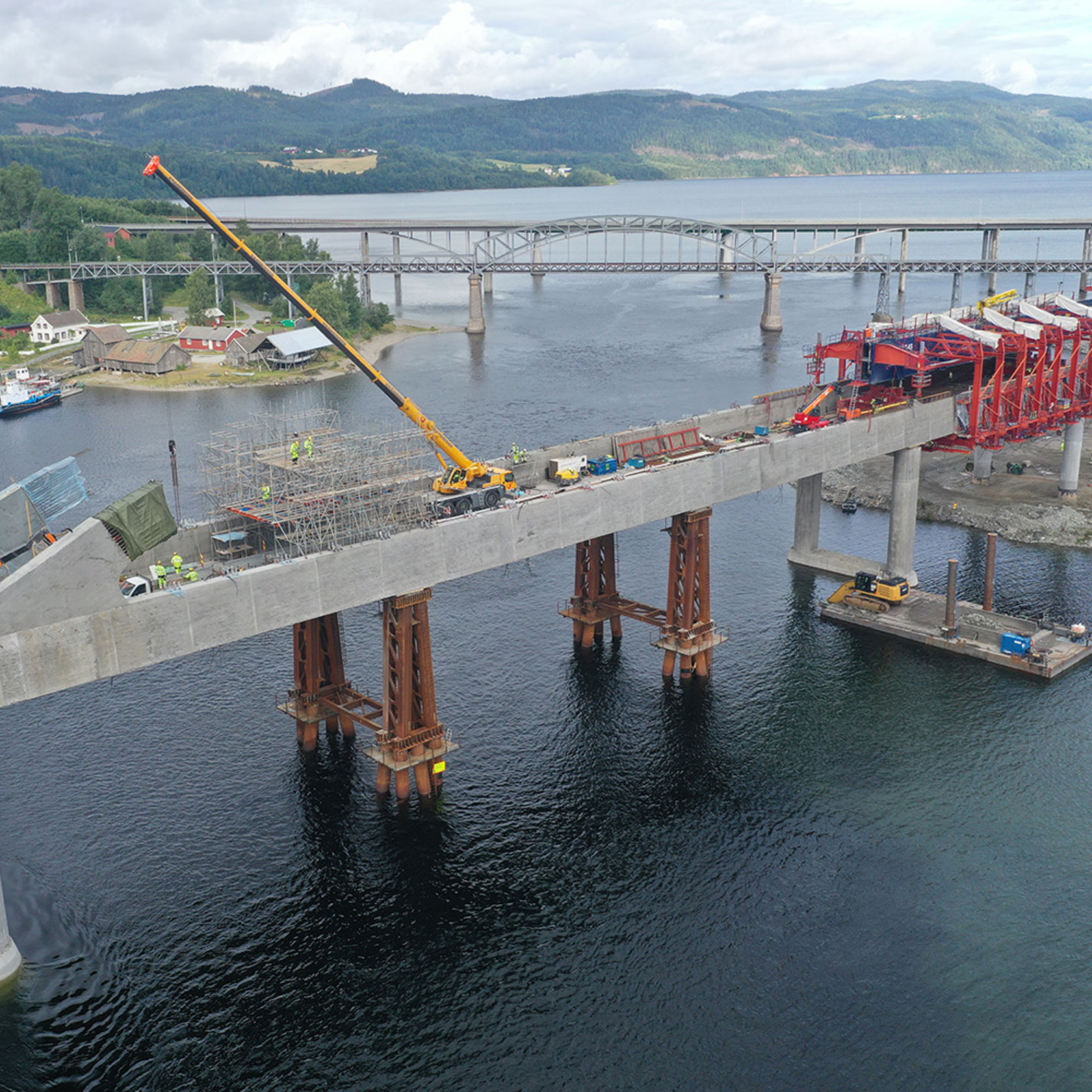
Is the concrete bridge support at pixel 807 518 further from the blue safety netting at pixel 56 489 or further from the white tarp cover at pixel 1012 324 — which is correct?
the blue safety netting at pixel 56 489

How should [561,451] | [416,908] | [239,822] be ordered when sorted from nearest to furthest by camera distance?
[416,908] → [239,822] → [561,451]

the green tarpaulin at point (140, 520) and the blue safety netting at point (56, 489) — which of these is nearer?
the green tarpaulin at point (140, 520)

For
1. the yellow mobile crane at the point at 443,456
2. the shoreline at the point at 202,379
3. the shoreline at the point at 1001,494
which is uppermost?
the yellow mobile crane at the point at 443,456

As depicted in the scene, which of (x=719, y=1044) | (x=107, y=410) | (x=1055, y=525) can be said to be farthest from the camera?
(x=107, y=410)

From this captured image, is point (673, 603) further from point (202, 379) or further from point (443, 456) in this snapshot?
point (202, 379)

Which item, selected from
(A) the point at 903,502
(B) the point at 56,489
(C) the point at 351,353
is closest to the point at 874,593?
(A) the point at 903,502

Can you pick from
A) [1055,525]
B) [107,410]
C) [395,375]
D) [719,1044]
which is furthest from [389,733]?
[395,375]

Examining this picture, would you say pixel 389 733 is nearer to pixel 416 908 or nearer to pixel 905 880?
pixel 416 908

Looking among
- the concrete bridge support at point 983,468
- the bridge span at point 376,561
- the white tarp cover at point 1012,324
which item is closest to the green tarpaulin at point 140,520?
the bridge span at point 376,561
